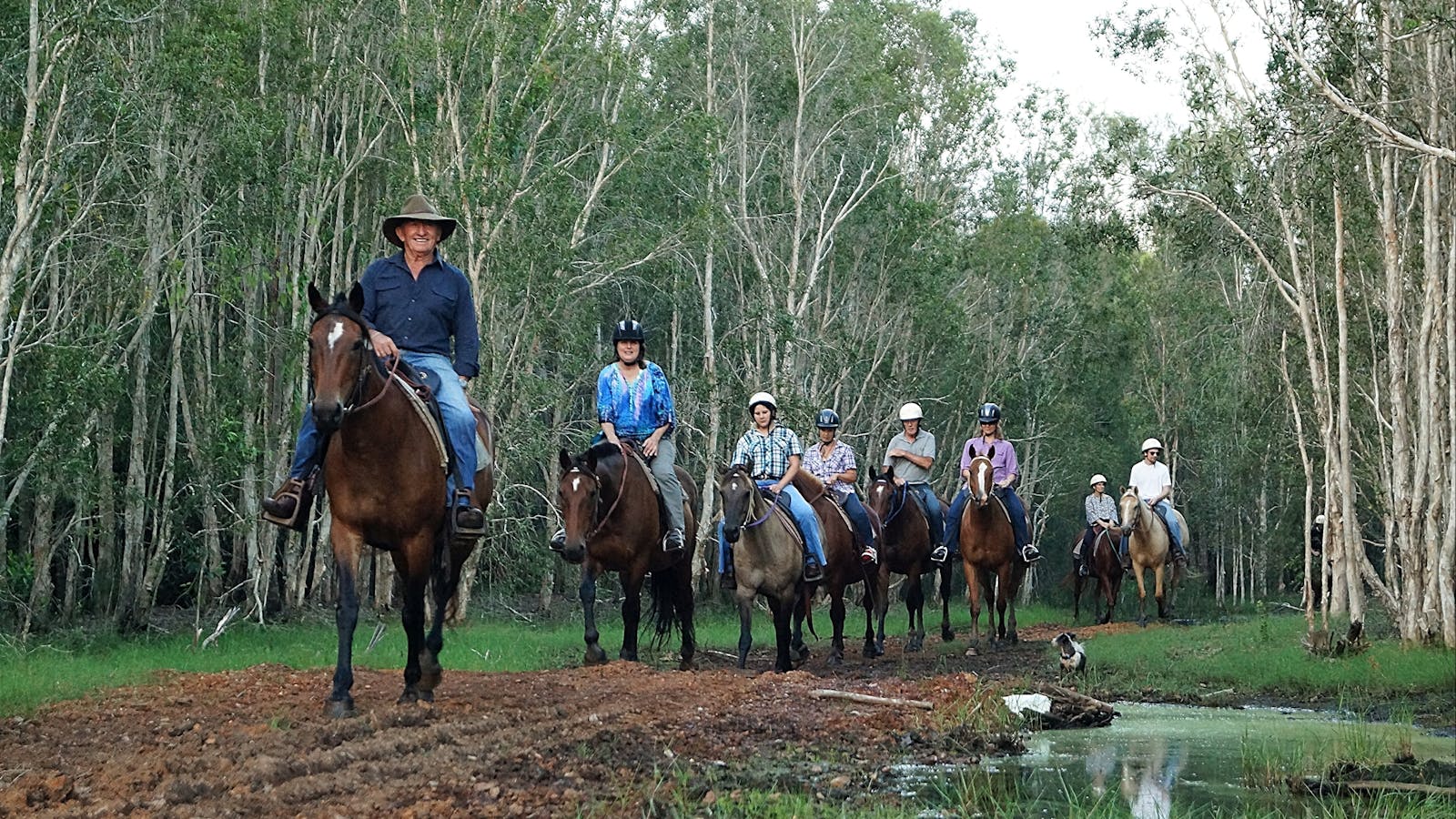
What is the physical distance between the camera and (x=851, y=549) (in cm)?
1722

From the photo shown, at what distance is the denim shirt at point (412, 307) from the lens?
10367 mm

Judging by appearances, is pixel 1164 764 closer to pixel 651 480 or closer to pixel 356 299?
pixel 356 299

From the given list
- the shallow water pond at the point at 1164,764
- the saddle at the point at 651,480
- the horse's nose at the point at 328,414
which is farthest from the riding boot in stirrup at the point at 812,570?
the horse's nose at the point at 328,414

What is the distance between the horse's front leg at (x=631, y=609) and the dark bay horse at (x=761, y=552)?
91 cm

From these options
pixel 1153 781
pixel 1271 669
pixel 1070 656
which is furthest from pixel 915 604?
Answer: pixel 1153 781

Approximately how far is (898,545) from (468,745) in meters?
12.3

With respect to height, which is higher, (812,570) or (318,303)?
(318,303)

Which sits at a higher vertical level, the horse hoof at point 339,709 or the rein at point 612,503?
the rein at point 612,503

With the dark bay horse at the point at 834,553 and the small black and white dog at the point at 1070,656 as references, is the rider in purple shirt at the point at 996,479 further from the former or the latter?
the small black and white dog at the point at 1070,656

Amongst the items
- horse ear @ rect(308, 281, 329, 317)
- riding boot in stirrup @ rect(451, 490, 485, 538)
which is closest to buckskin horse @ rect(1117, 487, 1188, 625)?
riding boot in stirrup @ rect(451, 490, 485, 538)

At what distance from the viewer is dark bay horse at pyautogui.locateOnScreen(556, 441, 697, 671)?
44.2 feet

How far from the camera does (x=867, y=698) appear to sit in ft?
36.1

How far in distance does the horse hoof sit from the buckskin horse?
18.6 m

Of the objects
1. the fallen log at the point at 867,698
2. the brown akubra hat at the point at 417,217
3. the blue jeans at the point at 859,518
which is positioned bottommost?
the fallen log at the point at 867,698
